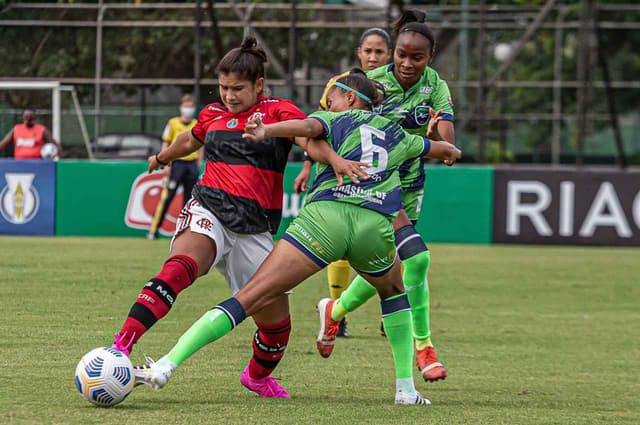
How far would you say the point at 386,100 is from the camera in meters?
8.06

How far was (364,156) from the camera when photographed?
6.54 metres

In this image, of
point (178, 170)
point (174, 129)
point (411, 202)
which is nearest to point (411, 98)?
point (411, 202)

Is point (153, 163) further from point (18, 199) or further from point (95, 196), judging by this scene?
point (95, 196)

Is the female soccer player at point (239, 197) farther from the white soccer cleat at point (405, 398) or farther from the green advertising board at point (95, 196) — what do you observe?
the green advertising board at point (95, 196)

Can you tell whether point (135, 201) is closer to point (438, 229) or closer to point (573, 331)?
point (438, 229)

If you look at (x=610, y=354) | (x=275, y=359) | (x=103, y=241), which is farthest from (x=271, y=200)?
(x=103, y=241)

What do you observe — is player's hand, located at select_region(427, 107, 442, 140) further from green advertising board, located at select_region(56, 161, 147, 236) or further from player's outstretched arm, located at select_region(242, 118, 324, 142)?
green advertising board, located at select_region(56, 161, 147, 236)

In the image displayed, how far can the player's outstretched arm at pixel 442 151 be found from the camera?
22.7ft

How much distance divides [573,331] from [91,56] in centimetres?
1436

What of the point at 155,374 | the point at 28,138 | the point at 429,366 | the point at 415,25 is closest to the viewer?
the point at 155,374

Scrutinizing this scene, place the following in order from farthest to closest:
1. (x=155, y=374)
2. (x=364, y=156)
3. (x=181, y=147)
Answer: (x=181, y=147), (x=364, y=156), (x=155, y=374)

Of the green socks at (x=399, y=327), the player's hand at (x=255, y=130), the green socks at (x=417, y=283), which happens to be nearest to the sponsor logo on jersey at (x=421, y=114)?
the green socks at (x=417, y=283)

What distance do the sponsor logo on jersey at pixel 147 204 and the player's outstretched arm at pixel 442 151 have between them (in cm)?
1259

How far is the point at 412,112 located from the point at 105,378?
2.91 metres
